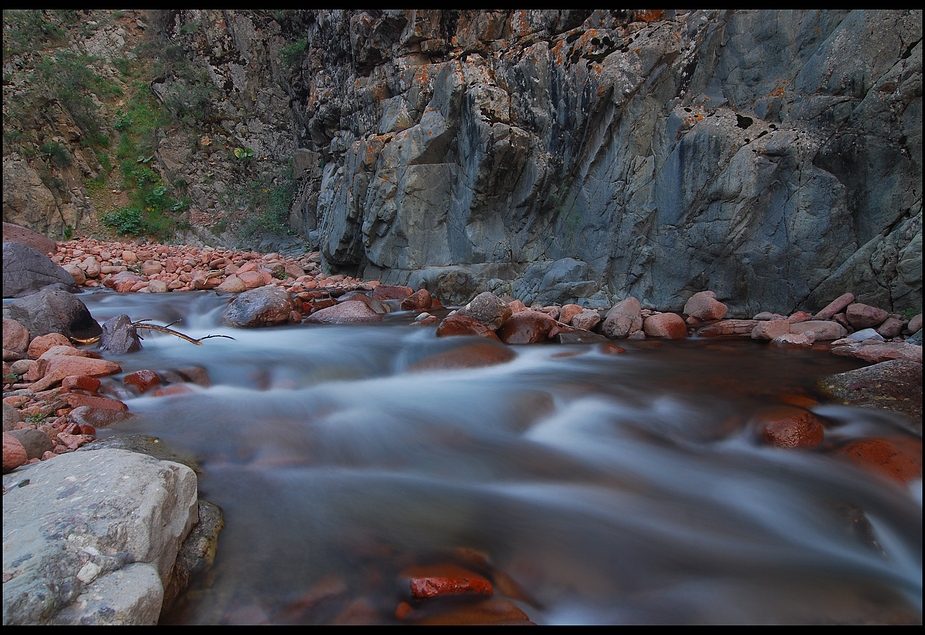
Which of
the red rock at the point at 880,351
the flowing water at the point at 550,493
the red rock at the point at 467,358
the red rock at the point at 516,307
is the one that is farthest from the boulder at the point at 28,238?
the red rock at the point at 880,351

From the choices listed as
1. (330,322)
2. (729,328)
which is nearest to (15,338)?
(330,322)

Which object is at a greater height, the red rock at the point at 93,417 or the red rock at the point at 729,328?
the red rock at the point at 729,328

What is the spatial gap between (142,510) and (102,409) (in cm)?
205

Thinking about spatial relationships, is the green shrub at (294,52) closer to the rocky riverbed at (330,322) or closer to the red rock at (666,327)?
the rocky riverbed at (330,322)

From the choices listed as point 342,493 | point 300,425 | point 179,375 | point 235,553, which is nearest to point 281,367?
point 179,375

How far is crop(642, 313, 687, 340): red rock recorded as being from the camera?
6133 millimetres

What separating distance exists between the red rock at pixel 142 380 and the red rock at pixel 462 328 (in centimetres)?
319

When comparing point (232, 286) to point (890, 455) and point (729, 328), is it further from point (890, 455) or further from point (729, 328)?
point (890, 455)

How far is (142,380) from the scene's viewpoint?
4.03 metres

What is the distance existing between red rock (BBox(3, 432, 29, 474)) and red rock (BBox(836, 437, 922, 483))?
4707 millimetres

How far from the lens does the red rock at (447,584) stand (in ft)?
6.21

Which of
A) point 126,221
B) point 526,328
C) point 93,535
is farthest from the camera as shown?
point 126,221

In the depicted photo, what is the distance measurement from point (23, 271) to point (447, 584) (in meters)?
9.46

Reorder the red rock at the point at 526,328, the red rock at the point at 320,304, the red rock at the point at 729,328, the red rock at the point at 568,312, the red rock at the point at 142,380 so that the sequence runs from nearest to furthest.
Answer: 1. the red rock at the point at 142,380
2. the red rock at the point at 729,328
3. the red rock at the point at 526,328
4. the red rock at the point at 568,312
5. the red rock at the point at 320,304
